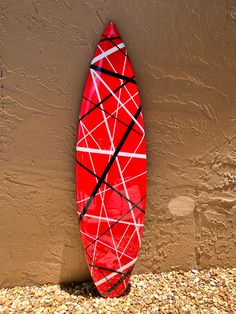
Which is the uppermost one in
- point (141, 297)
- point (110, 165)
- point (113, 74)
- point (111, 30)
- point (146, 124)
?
point (111, 30)

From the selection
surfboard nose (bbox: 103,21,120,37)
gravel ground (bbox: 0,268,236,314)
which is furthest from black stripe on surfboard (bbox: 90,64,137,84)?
gravel ground (bbox: 0,268,236,314)

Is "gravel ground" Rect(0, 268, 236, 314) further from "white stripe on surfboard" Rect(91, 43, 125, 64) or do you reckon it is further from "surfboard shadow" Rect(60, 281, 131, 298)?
"white stripe on surfboard" Rect(91, 43, 125, 64)

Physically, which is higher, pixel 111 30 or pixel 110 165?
pixel 111 30

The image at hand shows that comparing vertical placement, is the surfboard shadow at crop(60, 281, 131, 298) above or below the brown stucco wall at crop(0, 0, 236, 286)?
below

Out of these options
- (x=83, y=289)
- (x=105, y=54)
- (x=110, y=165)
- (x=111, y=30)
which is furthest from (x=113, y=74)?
(x=83, y=289)

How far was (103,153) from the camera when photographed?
130 centimetres

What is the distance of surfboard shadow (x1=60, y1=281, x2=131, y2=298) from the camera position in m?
1.44

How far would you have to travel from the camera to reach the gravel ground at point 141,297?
136cm

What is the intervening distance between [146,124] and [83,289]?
3.41 feet

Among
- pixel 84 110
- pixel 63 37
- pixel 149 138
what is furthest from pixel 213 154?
pixel 63 37

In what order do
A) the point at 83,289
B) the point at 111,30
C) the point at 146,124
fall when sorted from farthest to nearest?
the point at 83,289
the point at 146,124
the point at 111,30

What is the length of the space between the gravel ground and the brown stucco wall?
71 mm

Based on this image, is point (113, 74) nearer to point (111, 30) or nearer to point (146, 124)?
point (111, 30)

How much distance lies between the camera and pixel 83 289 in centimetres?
147
